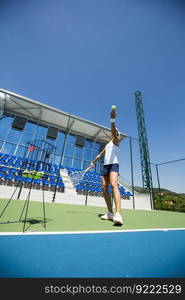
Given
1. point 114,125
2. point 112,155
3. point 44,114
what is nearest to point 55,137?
point 44,114

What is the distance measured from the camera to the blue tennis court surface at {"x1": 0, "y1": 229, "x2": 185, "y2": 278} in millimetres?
639

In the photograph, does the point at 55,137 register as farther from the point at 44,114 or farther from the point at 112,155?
the point at 112,155

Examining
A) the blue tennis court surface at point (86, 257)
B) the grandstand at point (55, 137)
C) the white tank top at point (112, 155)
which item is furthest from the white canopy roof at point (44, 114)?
the blue tennis court surface at point (86, 257)

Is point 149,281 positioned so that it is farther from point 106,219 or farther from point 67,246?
point 106,219

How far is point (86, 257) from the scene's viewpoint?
0.77 m

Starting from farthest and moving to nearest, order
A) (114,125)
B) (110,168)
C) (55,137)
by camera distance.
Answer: (55,137)
(110,168)
(114,125)

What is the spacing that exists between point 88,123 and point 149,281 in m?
12.7

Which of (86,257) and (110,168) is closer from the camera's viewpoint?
(86,257)

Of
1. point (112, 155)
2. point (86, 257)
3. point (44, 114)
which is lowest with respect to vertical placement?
point (86, 257)

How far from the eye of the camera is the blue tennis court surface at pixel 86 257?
2.10ft

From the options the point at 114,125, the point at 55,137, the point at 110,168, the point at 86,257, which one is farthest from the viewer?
the point at 55,137

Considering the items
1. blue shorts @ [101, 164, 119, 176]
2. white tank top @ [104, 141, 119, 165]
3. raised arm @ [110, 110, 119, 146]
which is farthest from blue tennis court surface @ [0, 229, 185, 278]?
raised arm @ [110, 110, 119, 146]

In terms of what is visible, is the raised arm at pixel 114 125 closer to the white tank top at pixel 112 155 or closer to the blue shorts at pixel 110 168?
the white tank top at pixel 112 155

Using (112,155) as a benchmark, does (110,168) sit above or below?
below
